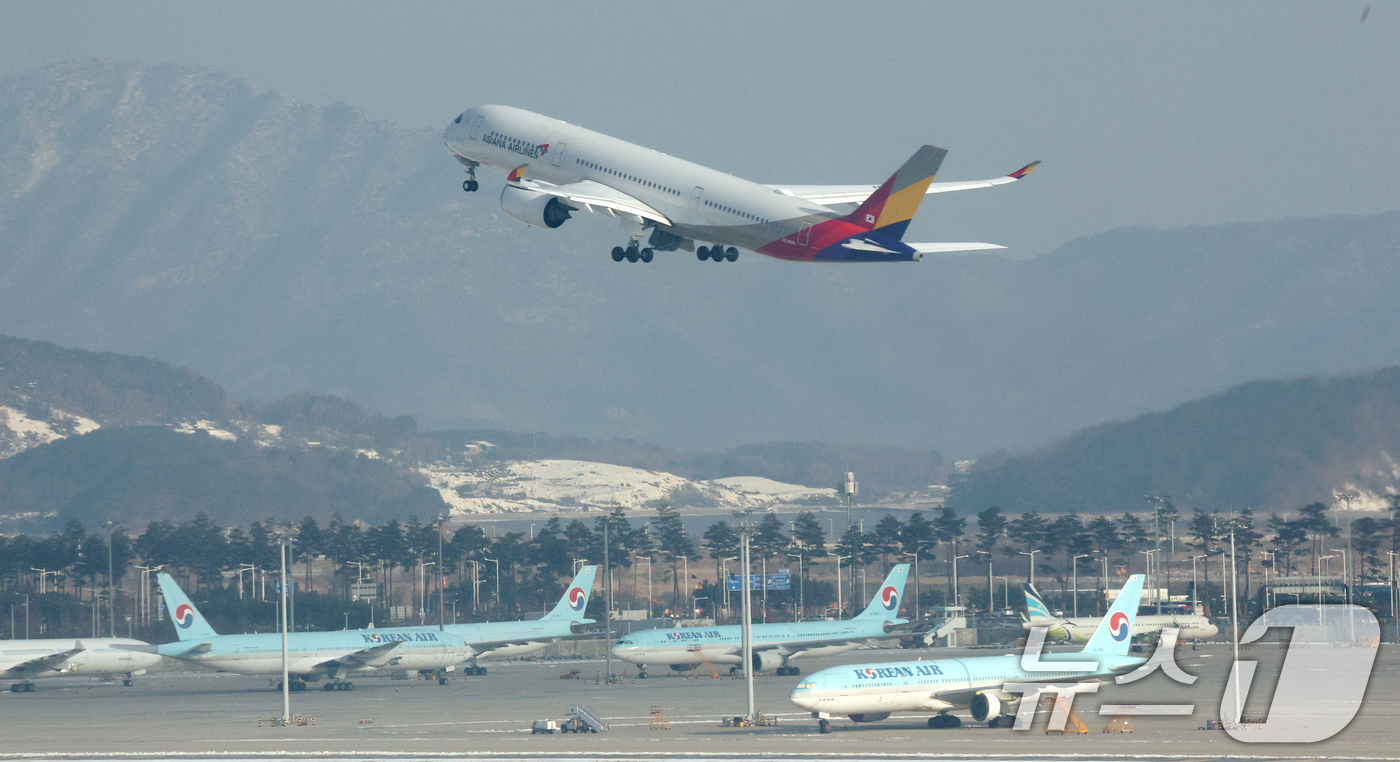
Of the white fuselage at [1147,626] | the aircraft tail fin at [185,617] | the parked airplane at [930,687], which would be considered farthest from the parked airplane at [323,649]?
the parked airplane at [930,687]

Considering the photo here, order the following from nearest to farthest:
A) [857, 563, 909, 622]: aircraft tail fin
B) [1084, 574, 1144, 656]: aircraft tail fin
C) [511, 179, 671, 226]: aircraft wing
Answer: [511, 179, 671, 226]: aircraft wing < [1084, 574, 1144, 656]: aircraft tail fin < [857, 563, 909, 622]: aircraft tail fin

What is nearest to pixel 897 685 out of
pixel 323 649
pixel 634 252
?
pixel 634 252

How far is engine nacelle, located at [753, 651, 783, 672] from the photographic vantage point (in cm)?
14175

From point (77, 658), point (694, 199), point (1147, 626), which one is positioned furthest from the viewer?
point (1147, 626)

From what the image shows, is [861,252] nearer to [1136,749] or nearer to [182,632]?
[1136,749]

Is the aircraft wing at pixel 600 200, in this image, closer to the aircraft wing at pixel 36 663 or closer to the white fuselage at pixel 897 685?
the white fuselage at pixel 897 685

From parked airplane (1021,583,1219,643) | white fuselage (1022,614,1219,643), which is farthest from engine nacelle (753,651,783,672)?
white fuselage (1022,614,1219,643)

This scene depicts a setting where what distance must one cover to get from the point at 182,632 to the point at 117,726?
33945 millimetres

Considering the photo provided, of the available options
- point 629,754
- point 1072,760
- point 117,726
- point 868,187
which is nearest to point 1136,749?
point 1072,760

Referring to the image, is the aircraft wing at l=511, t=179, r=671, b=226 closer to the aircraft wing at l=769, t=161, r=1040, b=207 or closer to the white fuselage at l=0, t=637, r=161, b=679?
the aircraft wing at l=769, t=161, r=1040, b=207

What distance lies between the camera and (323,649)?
5418 inches

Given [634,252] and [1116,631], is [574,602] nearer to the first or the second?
[1116,631]

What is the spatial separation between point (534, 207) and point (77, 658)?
A: 83329 mm

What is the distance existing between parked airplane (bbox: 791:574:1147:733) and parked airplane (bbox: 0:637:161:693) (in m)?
73.8
